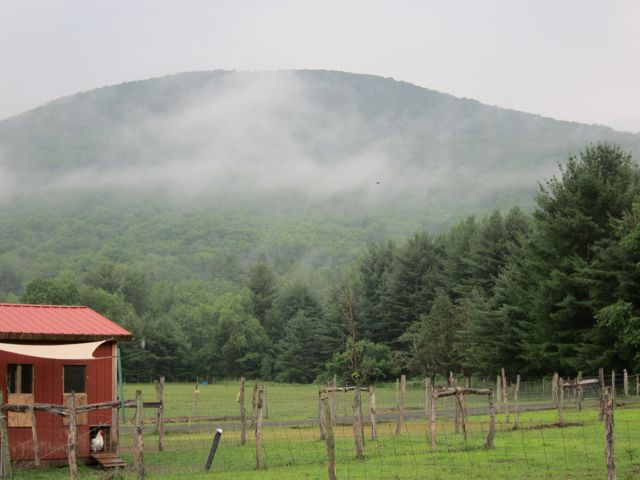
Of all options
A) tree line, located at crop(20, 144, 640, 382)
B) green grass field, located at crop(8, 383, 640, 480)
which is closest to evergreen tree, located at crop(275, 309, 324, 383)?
tree line, located at crop(20, 144, 640, 382)

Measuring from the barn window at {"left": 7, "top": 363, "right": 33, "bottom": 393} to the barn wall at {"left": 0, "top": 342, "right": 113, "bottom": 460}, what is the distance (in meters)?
0.16

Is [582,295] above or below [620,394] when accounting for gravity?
above

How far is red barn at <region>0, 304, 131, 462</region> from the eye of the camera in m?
27.2

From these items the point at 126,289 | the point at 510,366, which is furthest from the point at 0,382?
the point at 126,289

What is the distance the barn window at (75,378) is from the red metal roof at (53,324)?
44.6 inches

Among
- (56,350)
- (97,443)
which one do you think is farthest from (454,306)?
(56,350)

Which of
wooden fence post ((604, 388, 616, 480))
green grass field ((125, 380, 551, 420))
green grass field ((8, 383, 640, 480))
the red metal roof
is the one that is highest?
the red metal roof

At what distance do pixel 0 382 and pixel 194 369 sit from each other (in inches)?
3139

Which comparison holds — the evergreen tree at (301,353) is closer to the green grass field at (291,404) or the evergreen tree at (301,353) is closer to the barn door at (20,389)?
the green grass field at (291,404)

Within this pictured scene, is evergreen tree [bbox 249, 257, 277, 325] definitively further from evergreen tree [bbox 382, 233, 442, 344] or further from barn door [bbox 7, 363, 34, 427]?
barn door [bbox 7, 363, 34, 427]

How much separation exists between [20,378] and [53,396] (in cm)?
121

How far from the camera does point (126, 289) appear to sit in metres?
152

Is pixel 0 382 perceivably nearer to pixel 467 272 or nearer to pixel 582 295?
pixel 582 295

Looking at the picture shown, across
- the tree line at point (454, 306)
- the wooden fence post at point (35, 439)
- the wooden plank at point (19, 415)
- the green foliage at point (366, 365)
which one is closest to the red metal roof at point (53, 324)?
the wooden plank at point (19, 415)
